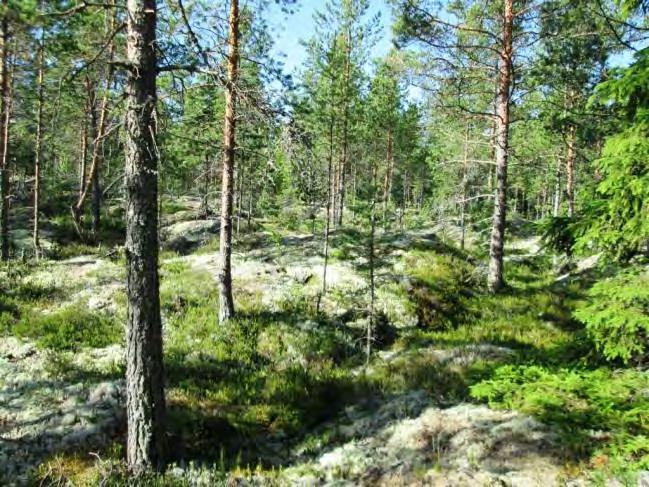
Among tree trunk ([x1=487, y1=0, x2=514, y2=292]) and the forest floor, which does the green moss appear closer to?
the forest floor

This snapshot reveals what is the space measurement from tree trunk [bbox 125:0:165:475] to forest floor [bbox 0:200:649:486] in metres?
0.68

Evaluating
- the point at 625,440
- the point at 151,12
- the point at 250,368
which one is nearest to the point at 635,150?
the point at 625,440

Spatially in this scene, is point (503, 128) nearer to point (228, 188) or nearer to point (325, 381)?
point (228, 188)

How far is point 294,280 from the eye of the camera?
51.0 ft

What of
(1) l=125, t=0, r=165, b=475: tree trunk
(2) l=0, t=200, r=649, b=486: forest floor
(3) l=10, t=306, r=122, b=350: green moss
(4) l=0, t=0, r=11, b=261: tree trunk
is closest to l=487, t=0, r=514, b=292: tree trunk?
(2) l=0, t=200, r=649, b=486: forest floor

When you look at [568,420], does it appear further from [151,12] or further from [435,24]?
[435,24]

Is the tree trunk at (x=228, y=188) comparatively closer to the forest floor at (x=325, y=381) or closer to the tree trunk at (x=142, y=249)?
the forest floor at (x=325, y=381)

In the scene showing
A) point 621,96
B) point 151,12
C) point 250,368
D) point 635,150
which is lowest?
point 250,368

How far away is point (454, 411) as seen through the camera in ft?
25.0

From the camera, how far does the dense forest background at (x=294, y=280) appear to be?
5219mm

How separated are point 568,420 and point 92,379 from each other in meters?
8.52

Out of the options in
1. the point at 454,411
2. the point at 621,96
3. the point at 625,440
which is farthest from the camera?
the point at 454,411

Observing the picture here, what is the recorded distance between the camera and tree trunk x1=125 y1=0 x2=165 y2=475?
534 centimetres

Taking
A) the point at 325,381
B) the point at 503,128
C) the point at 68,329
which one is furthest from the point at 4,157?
the point at 503,128
